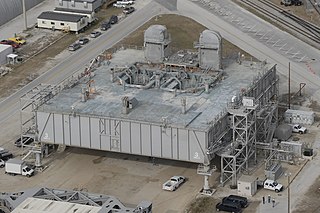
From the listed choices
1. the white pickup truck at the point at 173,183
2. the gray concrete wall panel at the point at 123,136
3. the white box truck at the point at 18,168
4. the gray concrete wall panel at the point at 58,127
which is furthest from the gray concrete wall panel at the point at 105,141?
the white box truck at the point at 18,168

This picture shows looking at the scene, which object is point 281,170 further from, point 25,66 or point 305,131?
point 25,66

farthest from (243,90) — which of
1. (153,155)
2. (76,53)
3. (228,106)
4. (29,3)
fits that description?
(29,3)

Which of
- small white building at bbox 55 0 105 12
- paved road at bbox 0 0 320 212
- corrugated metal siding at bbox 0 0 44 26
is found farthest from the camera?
small white building at bbox 55 0 105 12

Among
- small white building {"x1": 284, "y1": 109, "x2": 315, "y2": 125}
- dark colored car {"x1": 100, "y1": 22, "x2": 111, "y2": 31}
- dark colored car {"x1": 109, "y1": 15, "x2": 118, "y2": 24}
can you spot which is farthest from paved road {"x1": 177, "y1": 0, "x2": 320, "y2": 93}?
dark colored car {"x1": 100, "y1": 22, "x2": 111, "y2": 31}

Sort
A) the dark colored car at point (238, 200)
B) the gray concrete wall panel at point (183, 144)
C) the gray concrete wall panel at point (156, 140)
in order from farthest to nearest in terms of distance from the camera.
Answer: the gray concrete wall panel at point (156, 140), the gray concrete wall panel at point (183, 144), the dark colored car at point (238, 200)

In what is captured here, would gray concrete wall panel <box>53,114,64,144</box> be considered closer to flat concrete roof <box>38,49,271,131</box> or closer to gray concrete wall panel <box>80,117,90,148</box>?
flat concrete roof <box>38,49,271,131</box>

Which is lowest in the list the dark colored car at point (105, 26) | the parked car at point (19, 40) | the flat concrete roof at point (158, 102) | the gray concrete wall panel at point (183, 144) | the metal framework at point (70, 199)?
the parked car at point (19, 40)

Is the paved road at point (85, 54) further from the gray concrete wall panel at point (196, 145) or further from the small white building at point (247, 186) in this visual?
the small white building at point (247, 186)
